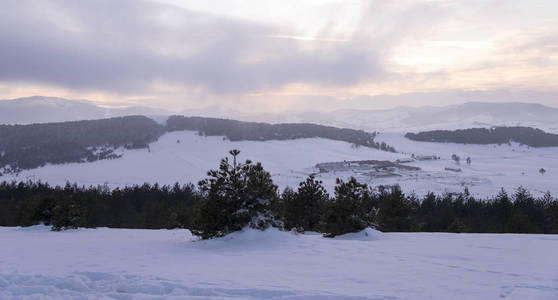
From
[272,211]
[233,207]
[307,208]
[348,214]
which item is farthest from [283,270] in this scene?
[307,208]

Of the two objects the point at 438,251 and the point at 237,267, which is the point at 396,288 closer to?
the point at 237,267

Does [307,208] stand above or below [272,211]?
below

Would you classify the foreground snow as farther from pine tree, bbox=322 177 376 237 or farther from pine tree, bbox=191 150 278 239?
pine tree, bbox=322 177 376 237

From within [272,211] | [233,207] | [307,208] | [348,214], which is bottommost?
[307,208]

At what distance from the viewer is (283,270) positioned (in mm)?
10406

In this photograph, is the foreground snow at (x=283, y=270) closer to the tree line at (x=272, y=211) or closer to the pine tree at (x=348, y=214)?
the tree line at (x=272, y=211)

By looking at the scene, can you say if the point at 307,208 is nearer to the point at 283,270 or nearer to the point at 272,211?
the point at 272,211

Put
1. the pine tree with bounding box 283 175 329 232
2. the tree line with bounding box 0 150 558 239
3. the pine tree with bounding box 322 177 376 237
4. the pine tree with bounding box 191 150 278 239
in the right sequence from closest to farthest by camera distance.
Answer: the pine tree with bounding box 191 150 278 239 → the tree line with bounding box 0 150 558 239 → the pine tree with bounding box 322 177 376 237 → the pine tree with bounding box 283 175 329 232

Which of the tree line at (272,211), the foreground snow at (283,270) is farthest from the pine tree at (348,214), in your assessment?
the foreground snow at (283,270)

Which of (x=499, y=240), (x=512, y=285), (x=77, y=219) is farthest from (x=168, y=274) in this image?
(x=77, y=219)

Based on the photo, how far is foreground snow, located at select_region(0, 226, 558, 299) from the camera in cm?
842

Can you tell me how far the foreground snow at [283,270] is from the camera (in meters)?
8.42

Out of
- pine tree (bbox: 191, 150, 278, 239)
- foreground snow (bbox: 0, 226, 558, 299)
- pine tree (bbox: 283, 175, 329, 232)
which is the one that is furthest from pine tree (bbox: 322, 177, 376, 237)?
pine tree (bbox: 283, 175, 329, 232)

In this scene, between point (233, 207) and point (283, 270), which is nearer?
point (283, 270)
